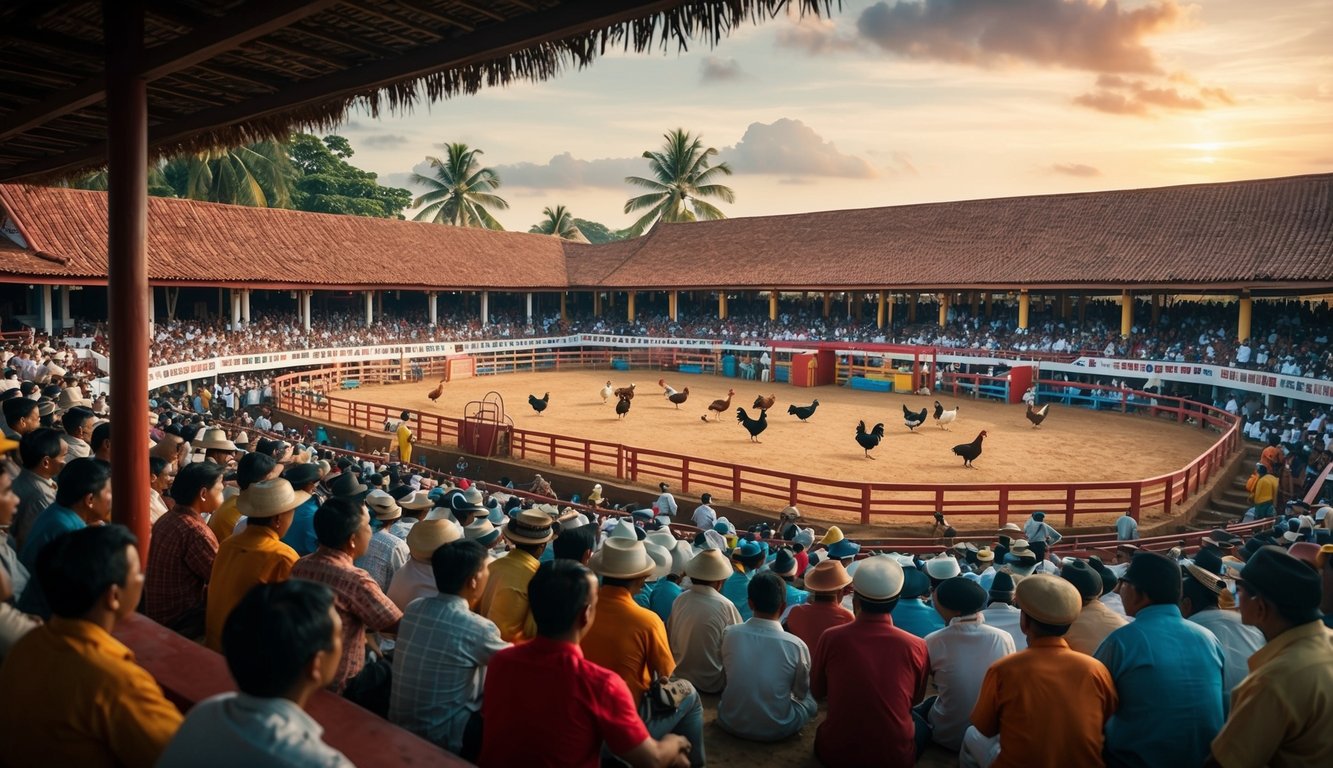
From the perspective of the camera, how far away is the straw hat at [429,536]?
16.0 ft

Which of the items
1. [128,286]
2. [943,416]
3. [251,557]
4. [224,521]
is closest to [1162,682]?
[251,557]

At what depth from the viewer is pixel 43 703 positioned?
7.95 feet

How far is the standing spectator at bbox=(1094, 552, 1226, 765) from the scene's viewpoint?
373 centimetres

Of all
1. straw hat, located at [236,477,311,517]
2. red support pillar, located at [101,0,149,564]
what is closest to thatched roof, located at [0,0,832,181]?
red support pillar, located at [101,0,149,564]

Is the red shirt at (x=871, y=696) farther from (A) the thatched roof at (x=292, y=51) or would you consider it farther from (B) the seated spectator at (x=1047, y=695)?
(A) the thatched roof at (x=292, y=51)

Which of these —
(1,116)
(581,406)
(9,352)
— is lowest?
(581,406)

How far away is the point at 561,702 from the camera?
3.07 metres

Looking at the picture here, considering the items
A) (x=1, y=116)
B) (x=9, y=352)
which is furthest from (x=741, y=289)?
(x=1, y=116)

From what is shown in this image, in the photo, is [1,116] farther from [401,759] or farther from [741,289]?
[741,289]

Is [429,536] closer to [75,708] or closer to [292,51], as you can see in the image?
[75,708]

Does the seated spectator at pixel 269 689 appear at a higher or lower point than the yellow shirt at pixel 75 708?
higher

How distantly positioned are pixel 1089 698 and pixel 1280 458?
16.6 m

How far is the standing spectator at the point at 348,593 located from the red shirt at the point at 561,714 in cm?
100

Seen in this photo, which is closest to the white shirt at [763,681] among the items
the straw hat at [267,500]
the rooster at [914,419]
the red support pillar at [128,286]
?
the straw hat at [267,500]
